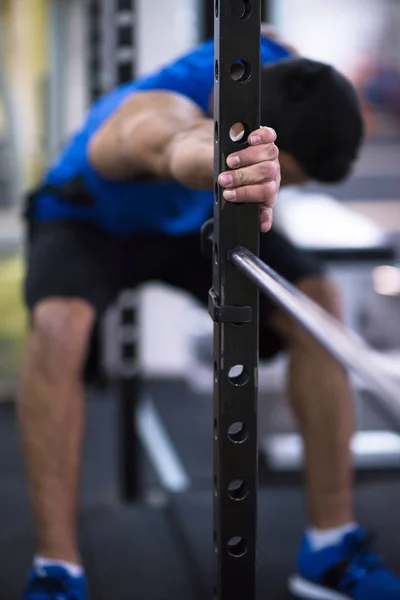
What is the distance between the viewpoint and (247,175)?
1.09m

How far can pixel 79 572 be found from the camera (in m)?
1.71

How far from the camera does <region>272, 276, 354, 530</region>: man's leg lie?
1832mm

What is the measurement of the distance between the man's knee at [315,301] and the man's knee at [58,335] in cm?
39

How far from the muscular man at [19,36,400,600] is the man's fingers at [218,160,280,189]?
0.33 meters

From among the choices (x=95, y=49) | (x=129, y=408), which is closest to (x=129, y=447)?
(x=129, y=408)

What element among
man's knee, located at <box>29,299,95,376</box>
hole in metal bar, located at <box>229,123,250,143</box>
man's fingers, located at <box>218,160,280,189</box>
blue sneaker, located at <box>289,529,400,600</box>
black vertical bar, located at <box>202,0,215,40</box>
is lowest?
blue sneaker, located at <box>289,529,400,600</box>

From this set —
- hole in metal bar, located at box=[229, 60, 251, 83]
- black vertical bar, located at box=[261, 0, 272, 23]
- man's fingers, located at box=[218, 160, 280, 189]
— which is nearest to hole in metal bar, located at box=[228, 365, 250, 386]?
man's fingers, located at box=[218, 160, 280, 189]

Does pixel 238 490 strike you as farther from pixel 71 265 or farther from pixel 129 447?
pixel 129 447

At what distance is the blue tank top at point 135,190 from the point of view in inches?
63.3

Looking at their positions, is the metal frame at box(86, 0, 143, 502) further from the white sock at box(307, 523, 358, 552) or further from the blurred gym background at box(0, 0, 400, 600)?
the white sock at box(307, 523, 358, 552)

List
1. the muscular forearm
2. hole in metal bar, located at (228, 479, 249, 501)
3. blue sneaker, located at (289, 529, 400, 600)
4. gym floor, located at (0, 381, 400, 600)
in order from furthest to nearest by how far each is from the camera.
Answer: gym floor, located at (0, 381, 400, 600), blue sneaker, located at (289, 529, 400, 600), the muscular forearm, hole in metal bar, located at (228, 479, 249, 501)

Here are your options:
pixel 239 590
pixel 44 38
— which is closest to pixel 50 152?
pixel 44 38

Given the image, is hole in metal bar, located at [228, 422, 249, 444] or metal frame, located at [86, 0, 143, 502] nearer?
hole in metal bar, located at [228, 422, 249, 444]

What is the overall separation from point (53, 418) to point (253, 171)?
0.83 metres
